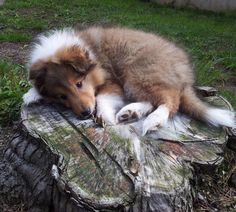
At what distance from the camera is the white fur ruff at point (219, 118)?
3.85 m

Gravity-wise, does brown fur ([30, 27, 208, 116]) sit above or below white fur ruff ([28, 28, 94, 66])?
below

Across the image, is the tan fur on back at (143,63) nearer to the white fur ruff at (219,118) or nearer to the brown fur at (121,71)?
the brown fur at (121,71)

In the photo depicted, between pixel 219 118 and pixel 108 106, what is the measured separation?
32.7 inches

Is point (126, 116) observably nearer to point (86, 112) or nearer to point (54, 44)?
point (86, 112)

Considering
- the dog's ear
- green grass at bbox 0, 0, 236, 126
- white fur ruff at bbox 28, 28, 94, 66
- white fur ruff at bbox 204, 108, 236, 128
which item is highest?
white fur ruff at bbox 28, 28, 94, 66

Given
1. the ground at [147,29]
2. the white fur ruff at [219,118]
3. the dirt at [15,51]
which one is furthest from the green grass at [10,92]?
the white fur ruff at [219,118]

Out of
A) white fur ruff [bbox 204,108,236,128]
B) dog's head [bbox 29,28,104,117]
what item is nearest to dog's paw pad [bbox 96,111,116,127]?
dog's head [bbox 29,28,104,117]

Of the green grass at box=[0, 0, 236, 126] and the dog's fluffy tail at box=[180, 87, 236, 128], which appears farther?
the green grass at box=[0, 0, 236, 126]

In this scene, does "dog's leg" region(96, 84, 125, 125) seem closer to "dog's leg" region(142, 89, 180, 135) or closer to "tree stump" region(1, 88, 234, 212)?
"tree stump" region(1, 88, 234, 212)

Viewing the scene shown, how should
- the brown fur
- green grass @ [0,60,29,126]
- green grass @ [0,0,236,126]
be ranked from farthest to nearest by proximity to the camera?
1. green grass @ [0,0,236,126]
2. green grass @ [0,60,29,126]
3. the brown fur

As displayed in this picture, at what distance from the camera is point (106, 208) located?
2.95m

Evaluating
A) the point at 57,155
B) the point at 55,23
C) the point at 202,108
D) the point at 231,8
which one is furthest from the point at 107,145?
the point at 231,8

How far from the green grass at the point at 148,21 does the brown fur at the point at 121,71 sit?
230 cm

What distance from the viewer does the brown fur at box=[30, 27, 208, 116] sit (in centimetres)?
403
